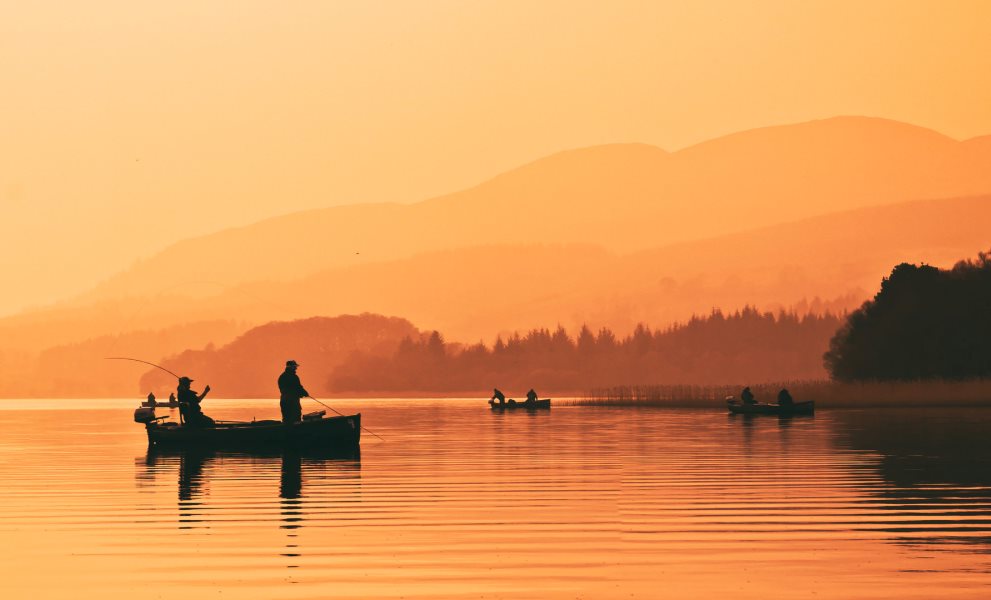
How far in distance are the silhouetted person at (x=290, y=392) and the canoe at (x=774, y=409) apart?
5313 cm

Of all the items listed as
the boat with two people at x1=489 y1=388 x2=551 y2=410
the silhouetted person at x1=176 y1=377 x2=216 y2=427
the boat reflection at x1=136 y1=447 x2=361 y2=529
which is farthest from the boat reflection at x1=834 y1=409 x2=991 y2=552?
the boat with two people at x1=489 y1=388 x2=551 y2=410

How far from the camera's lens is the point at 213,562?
2153 cm

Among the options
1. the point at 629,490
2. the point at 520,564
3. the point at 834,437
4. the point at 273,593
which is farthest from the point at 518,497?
the point at 834,437

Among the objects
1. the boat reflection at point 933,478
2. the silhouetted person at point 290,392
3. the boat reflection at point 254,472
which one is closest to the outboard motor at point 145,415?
the boat reflection at point 254,472

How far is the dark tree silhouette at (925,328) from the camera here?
12700 cm

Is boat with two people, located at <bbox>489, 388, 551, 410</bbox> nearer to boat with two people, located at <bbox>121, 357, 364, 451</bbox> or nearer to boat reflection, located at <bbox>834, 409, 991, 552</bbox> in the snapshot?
boat reflection, located at <bbox>834, 409, 991, 552</bbox>

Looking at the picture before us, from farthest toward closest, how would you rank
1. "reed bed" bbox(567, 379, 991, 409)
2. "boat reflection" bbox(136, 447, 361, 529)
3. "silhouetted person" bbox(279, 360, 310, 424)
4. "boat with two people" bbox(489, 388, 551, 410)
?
"boat with two people" bbox(489, 388, 551, 410) < "reed bed" bbox(567, 379, 991, 409) < "silhouetted person" bbox(279, 360, 310, 424) < "boat reflection" bbox(136, 447, 361, 529)

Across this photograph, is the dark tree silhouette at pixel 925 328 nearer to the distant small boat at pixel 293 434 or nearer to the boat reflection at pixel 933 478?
the boat reflection at pixel 933 478

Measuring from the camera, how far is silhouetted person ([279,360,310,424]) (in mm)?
48562

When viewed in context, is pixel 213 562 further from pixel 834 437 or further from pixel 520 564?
pixel 834 437

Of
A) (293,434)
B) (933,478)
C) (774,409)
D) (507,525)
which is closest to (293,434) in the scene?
(293,434)

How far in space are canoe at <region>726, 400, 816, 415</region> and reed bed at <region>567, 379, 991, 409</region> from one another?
22763 mm

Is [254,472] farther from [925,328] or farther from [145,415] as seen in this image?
[925,328]

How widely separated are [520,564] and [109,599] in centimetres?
623
